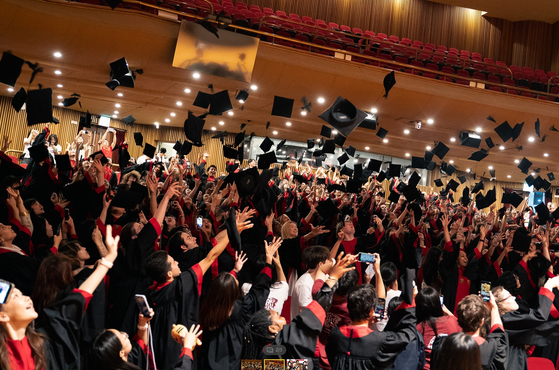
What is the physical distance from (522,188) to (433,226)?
1891cm

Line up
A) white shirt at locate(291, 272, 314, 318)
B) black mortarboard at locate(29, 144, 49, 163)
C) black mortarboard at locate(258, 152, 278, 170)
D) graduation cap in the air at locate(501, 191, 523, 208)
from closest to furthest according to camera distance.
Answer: white shirt at locate(291, 272, 314, 318)
black mortarboard at locate(29, 144, 49, 163)
black mortarboard at locate(258, 152, 278, 170)
graduation cap in the air at locate(501, 191, 523, 208)

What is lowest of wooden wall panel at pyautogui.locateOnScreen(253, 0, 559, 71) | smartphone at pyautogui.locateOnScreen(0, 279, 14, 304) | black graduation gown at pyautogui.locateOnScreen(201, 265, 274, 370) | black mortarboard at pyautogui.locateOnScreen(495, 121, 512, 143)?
black graduation gown at pyautogui.locateOnScreen(201, 265, 274, 370)

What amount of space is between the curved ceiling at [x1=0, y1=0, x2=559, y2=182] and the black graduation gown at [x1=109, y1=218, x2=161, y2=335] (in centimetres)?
633

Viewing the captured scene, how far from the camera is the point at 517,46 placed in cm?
1552

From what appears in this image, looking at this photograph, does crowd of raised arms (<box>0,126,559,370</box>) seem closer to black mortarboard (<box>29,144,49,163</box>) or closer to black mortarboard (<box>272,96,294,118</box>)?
black mortarboard (<box>29,144,49,163</box>)

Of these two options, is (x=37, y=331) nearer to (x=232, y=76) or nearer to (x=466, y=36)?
(x=232, y=76)

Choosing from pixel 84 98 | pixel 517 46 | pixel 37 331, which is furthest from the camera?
pixel 517 46

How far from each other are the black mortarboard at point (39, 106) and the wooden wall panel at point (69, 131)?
1034 cm

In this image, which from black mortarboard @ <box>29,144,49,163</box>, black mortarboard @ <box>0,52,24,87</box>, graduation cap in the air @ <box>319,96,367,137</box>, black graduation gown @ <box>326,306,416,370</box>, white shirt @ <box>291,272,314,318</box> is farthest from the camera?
black mortarboard @ <box>0,52,24,87</box>

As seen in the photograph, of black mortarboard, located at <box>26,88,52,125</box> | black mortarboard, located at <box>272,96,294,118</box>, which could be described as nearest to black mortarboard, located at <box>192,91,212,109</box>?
black mortarboard, located at <box>272,96,294,118</box>

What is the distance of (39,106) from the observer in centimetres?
563

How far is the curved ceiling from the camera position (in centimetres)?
842

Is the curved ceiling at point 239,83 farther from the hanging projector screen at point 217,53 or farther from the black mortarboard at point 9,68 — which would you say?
the black mortarboard at point 9,68

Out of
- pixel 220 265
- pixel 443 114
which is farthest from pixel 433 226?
pixel 220 265
